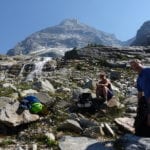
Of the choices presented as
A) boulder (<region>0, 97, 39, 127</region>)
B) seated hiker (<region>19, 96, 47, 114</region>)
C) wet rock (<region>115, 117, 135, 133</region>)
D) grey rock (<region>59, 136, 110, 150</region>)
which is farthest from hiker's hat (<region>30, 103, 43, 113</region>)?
wet rock (<region>115, 117, 135, 133</region>)

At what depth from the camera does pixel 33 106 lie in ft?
58.7

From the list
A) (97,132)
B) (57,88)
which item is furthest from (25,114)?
(57,88)

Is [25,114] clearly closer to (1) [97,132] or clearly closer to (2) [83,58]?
(1) [97,132]

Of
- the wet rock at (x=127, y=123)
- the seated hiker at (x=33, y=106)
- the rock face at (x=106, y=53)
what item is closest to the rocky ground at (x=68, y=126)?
the wet rock at (x=127, y=123)

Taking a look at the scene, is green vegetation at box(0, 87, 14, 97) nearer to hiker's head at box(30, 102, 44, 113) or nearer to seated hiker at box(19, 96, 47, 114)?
seated hiker at box(19, 96, 47, 114)

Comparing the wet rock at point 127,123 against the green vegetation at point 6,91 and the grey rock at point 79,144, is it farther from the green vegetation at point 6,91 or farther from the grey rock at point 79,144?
the green vegetation at point 6,91

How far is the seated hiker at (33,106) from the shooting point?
1783 centimetres

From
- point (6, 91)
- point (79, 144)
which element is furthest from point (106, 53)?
point (79, 144)

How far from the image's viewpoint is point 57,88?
26.7 meters

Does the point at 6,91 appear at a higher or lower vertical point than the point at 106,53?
lower

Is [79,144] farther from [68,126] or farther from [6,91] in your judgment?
[6,91]

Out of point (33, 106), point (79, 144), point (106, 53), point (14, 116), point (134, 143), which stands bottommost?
point (79, 144)

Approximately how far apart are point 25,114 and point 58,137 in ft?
7.69

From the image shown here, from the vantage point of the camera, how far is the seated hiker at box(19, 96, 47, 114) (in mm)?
17828
